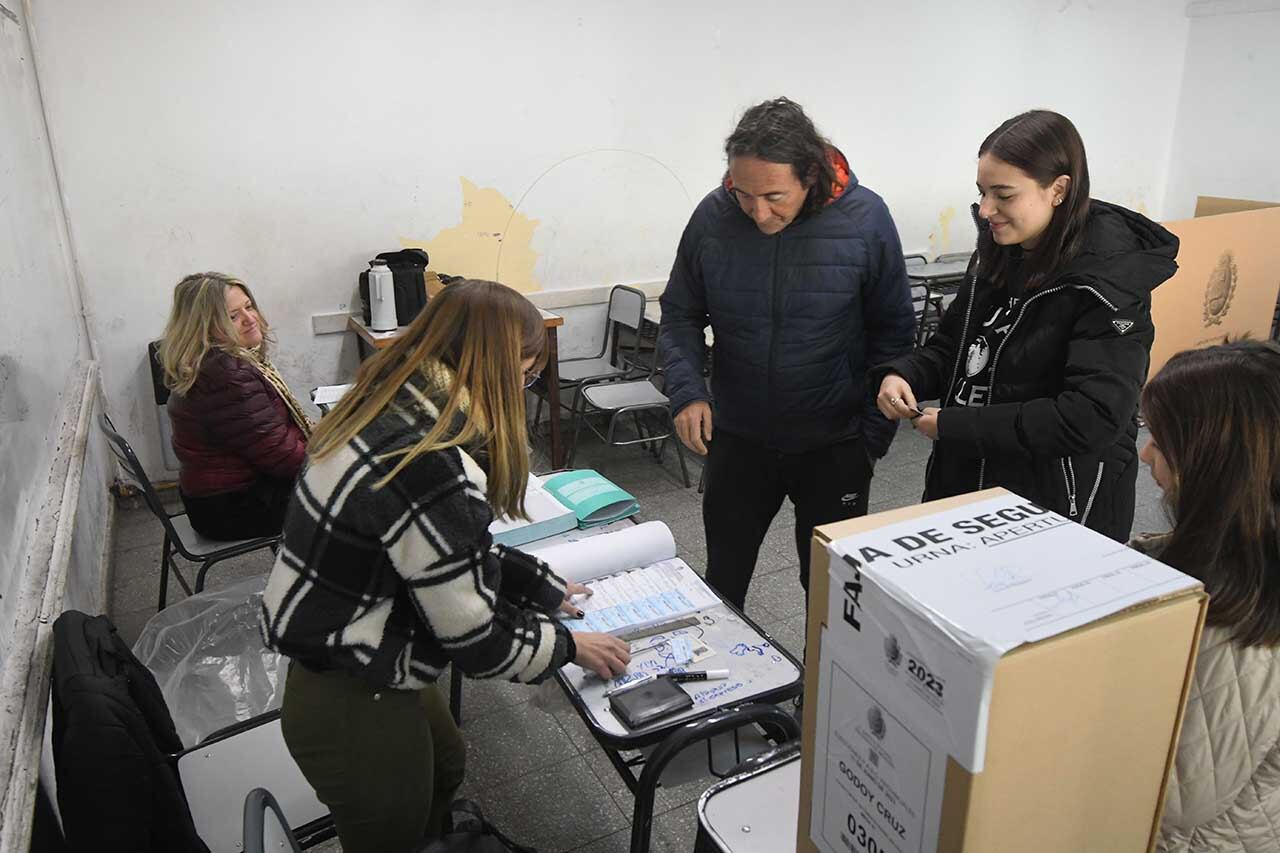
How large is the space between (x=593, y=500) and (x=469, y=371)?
74 cm

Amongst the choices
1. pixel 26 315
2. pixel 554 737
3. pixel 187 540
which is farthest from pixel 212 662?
pixel 26 315

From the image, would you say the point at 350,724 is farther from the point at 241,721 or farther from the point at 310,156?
the point at 310,156

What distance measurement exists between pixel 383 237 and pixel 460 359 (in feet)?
9.70

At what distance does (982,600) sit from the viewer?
0.60 meters

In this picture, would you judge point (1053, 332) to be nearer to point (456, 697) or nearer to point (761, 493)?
point (761, 493)

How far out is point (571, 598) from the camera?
1490mm

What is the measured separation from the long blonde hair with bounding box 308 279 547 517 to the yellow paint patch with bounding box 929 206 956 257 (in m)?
4.60

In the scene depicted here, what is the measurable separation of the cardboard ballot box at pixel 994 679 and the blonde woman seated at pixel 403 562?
1.67ft

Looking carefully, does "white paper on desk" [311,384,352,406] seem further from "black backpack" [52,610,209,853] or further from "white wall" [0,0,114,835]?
"black backpack" [52,610,209,853]

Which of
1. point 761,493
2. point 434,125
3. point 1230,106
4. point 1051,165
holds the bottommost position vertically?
point 761,493

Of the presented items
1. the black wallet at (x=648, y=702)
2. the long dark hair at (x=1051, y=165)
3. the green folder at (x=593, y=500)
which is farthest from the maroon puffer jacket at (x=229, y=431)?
the long dark hair at (x=1051, y=165)

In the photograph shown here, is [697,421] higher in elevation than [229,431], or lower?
higher

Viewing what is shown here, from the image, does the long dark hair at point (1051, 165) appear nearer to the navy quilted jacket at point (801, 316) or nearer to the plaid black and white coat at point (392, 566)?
the navy quilted jacket at point (801, 316)

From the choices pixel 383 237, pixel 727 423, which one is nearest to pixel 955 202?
pixel 383 237
